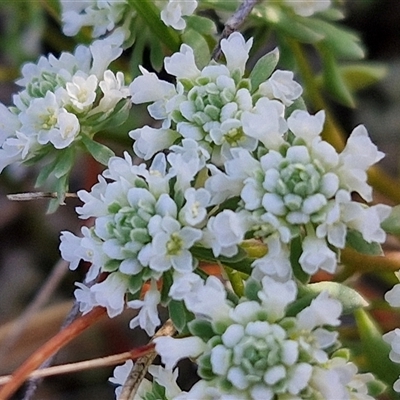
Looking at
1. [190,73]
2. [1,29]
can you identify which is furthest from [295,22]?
[1,29]

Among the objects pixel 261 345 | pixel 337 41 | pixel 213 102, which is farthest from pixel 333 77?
pixel 261 345

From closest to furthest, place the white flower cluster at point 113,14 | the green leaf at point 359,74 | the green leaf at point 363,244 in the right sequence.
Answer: the green leaf at point 363,244 < the white flower cluster at point 113,14 < the green leaf at point 359,74

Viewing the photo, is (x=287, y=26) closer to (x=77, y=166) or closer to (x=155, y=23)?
(x=155, y=23)

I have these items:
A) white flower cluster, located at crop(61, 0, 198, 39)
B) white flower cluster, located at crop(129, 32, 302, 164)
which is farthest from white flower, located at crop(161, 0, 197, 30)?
white flower cluster, located at crop(129, 32, 302, 164)

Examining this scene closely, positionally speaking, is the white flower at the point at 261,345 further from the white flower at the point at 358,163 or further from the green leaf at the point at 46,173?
the green leaf at the point at 46,173

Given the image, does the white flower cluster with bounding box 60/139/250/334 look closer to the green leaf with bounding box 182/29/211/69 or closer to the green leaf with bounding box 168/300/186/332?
the green leaf with bounding box 168/300/186/332

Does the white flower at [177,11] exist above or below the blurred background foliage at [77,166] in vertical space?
above

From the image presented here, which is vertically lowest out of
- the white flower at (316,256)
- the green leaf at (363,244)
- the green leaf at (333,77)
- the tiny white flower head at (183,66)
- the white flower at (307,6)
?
the green leaf at (333,77)

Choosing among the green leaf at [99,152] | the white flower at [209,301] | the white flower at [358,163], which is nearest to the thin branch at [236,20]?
the green leaf at [99,152]
